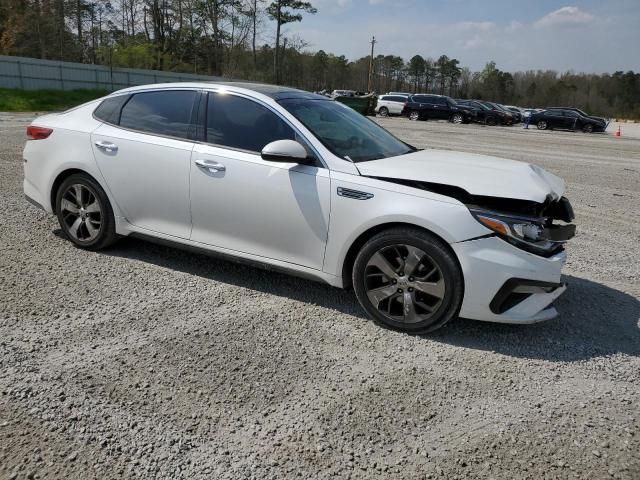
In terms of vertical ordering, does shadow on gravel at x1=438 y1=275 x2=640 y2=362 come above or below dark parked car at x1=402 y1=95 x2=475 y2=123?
below

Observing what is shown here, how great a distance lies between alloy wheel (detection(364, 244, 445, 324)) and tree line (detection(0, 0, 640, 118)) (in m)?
44.3

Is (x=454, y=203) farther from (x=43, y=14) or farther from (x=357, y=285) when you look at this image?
(x=43, y=14)

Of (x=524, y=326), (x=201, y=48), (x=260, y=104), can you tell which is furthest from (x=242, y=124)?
(x=201, y=48)

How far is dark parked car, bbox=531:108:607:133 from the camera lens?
3331 cm

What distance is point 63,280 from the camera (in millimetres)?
4285

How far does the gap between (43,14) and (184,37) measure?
16787 millimetres

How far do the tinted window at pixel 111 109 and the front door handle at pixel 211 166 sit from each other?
1.18m

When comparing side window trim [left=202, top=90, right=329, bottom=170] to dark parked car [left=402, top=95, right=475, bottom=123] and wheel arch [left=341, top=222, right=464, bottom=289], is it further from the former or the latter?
dark parked car [left=402, top=95, right=475, bottom=123]

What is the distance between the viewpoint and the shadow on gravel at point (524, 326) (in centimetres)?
358

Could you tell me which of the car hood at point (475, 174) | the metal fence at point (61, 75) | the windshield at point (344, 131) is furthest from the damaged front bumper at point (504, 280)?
the metal fence at point (61, 75)

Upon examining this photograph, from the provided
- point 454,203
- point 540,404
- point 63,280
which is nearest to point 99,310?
point 63,280

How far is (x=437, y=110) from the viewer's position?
35125 millimetres

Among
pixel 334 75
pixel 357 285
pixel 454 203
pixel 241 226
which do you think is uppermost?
pixel 334 75

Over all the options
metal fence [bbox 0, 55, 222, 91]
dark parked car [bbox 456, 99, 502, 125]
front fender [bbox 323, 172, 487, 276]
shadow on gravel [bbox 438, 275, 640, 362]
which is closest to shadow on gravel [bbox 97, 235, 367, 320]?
front fender [bbox 323, 172, 487, 276]
